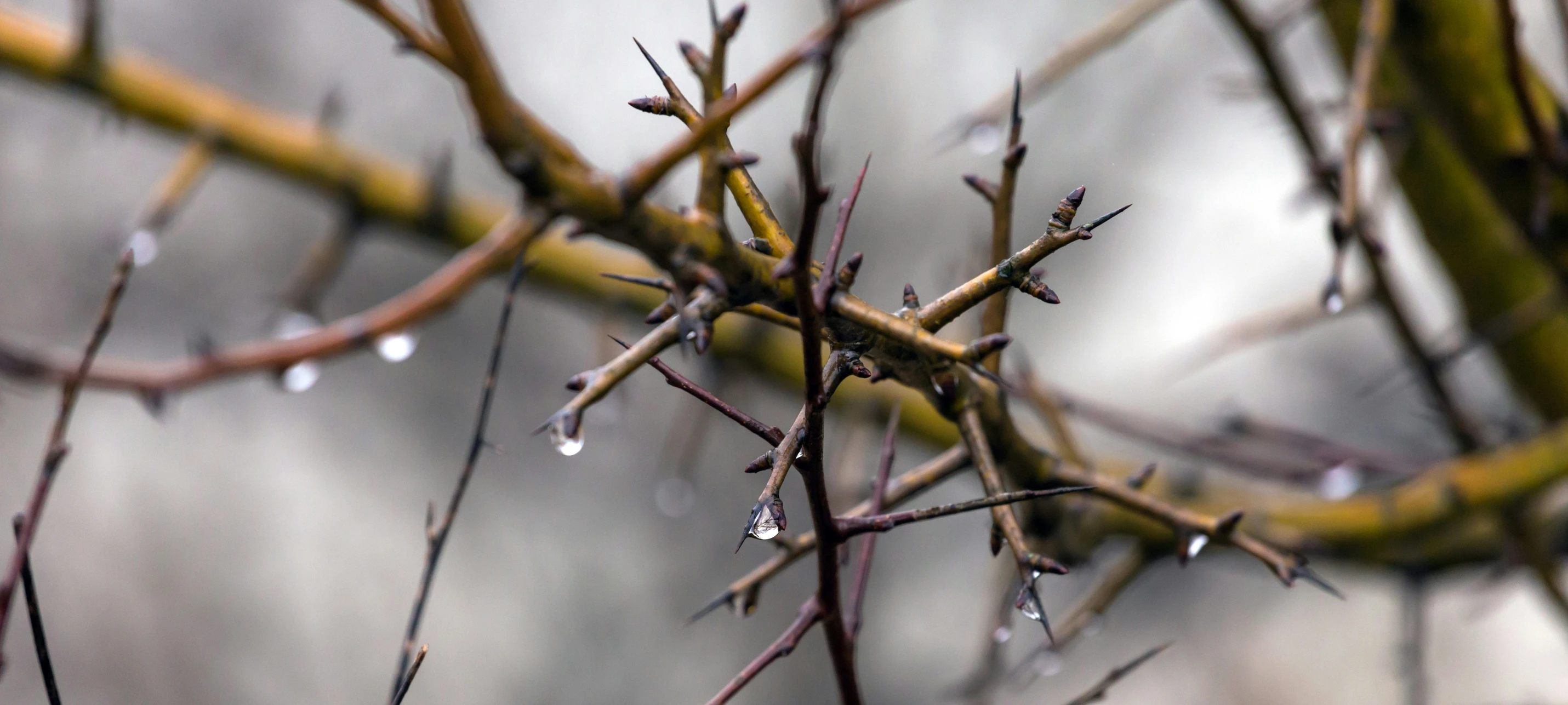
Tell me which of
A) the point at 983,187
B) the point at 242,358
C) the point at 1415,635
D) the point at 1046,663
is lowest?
the point at 1415,635

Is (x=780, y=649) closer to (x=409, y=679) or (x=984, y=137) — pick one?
(x=409, y=679)

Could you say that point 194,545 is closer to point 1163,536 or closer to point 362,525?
point 362,525

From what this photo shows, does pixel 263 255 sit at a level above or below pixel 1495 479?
above

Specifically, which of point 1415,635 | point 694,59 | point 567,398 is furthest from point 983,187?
point 567,398

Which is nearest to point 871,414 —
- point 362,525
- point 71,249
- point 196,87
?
point 196,87

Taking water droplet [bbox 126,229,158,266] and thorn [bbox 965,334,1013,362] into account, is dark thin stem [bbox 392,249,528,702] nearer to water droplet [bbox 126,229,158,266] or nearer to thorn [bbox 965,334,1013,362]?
thorn [bbox 965,334,1013,362]

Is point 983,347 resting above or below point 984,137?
below

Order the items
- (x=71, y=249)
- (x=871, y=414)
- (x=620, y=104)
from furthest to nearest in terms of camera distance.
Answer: (x=71, y=249) → (x=620, y=104) → (x=871, y=414)

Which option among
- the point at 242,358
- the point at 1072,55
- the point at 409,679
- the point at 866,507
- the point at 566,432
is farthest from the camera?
the point at 1072,55

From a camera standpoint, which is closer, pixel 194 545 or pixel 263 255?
pixel 194 545
